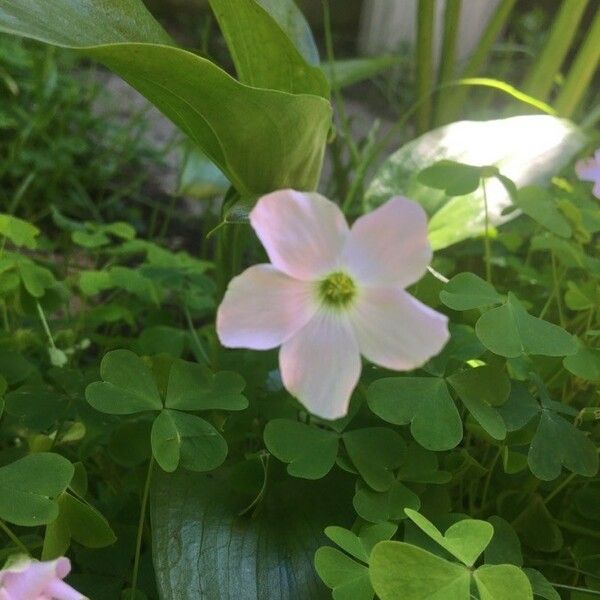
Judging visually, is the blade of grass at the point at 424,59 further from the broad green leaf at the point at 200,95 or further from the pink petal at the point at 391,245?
the pink petal at the point at 391,245

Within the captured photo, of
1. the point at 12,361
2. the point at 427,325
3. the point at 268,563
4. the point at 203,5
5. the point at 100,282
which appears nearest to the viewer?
the point at 427,325

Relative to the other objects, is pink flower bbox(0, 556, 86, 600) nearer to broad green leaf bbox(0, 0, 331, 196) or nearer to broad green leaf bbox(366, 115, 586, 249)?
broad green leaf bbox(0, 0, 331, 196)

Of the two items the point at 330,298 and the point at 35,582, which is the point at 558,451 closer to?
the point at 330,298

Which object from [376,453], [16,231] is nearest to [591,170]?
[376,453]

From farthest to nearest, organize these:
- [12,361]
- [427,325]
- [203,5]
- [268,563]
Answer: [203,5] < [12,361] < [268,563] < [427,325]

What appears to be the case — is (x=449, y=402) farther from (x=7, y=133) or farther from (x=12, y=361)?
(x=7, y=133)

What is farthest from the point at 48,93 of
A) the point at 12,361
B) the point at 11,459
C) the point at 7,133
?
the point at 11,459
